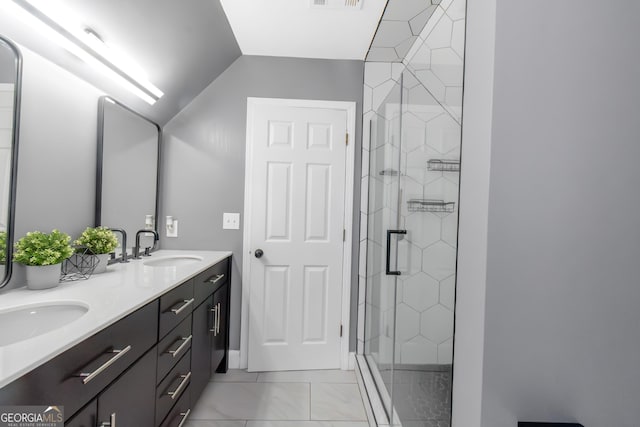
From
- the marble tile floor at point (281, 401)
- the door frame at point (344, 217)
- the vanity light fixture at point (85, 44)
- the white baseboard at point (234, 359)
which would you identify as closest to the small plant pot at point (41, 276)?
the vanity light fixture at point (85, 44)

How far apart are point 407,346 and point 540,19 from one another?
1.28 metres

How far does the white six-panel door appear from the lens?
238 centimetres

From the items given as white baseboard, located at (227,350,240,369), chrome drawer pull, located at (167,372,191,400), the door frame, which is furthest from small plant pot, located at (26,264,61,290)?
white baseboard, located at (227,350,240,369)

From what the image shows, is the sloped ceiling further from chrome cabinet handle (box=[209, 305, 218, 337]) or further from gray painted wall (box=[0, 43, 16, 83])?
chrome cabinet handle (box=[209, 305, 218, 337])

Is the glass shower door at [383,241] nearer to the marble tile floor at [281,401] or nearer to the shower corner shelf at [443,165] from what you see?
the marble tile floor at [281,401]

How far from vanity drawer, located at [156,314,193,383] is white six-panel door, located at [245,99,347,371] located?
2.79 ft

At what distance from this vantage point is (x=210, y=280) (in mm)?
1901

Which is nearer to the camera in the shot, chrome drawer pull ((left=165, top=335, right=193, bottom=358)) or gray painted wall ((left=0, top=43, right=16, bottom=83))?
gray painted wall ((left=0, top=43, right=16, bottom=83))

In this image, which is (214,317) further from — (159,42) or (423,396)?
(159,42)

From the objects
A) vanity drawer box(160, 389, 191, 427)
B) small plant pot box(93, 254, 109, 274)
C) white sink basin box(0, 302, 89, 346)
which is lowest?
vanity drawer box(160, 389, 191, 427)

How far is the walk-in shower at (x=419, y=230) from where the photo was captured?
3.23ft

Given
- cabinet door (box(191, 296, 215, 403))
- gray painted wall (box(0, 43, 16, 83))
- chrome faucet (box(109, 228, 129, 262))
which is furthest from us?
chrome faucet (box(109, 228, 129, 262))

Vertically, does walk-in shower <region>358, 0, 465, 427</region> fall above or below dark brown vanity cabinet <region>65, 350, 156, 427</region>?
above

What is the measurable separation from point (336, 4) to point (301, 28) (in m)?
0.32
